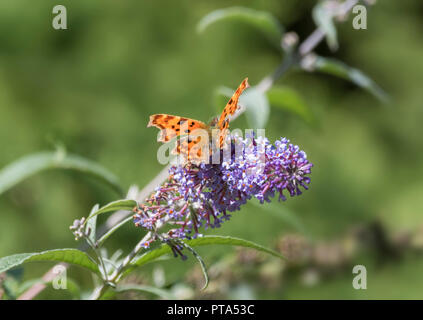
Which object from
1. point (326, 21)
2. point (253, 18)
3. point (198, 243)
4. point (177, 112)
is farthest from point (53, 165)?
point (177, 112)

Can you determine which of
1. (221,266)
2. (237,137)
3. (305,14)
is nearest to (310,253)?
(221,266)

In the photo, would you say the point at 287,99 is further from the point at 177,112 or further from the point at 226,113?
the point at 177,112

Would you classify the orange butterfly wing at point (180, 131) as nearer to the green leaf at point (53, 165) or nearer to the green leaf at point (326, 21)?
the green leaf at point (53, 165)

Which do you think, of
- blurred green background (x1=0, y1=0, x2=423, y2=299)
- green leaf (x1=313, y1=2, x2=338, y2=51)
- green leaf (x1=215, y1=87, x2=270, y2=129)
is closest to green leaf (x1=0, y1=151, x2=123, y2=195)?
green leaf (x1=215, y1=87, x2=270, y2=129)

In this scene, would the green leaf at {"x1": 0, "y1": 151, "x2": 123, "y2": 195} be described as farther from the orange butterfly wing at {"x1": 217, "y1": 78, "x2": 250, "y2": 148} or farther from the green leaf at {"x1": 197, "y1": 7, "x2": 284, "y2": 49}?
the green leaf at {"x1": 197, "y1": 7, "x2": 284, "y2": 49}

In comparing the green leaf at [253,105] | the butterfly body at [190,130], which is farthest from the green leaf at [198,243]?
the green leaf at [253,105]

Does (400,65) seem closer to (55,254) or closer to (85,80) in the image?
(85,80)
